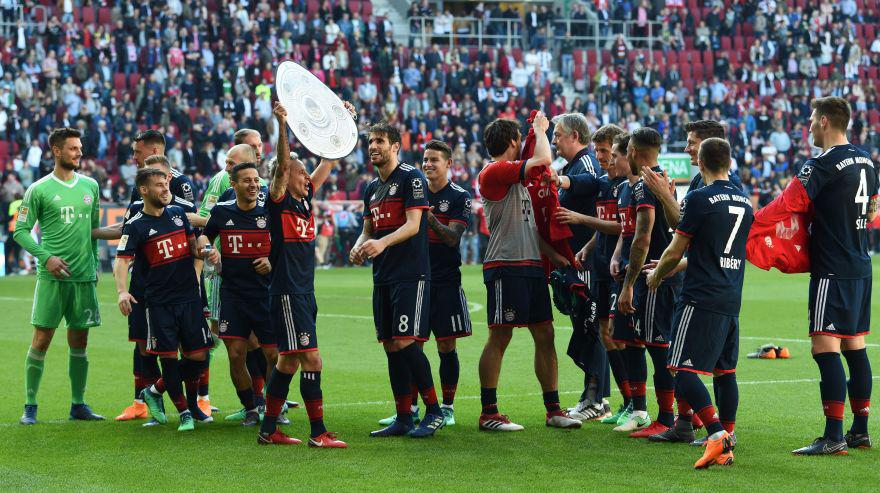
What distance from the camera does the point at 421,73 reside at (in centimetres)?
3688

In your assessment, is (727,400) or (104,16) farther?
(104,16)

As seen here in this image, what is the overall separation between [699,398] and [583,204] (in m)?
2.40

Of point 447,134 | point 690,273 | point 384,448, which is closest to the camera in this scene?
point 690,273

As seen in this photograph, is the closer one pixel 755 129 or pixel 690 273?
pixel 690 273

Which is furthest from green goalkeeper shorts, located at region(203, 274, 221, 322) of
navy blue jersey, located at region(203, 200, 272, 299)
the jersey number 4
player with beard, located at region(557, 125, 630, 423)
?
the jersey number 4

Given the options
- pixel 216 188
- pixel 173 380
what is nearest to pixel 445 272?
pixel 173 380

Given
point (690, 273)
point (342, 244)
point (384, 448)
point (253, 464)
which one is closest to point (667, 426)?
point (690, 273)

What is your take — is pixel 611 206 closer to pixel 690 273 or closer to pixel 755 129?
pixel 690 273

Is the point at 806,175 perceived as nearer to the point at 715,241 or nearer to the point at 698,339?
the point at 715,241

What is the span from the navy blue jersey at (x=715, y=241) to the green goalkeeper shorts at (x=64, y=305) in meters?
4.77

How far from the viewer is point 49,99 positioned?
3027 centimetres

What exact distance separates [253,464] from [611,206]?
11.0 ft

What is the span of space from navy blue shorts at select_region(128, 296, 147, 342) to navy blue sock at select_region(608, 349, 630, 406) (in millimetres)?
3547

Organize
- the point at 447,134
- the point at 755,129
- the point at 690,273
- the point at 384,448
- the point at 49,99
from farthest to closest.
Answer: the point at 755,129 < the point at 447,134 < the point at 49,99 < the point at 384,448 < the point at 690,273
